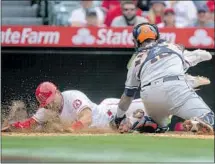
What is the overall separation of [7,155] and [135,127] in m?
2.93

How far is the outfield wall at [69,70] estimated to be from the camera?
11625 millimetres

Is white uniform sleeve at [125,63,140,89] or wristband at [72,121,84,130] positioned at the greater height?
white uniform sleeve at [125,63,140,89]

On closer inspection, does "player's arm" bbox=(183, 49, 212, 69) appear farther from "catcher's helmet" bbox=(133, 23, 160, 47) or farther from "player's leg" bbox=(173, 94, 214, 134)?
"player's leg" bbox=(173, 94, 214, 134)

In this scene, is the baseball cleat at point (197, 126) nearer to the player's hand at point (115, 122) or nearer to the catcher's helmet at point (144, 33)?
the player's hand at point (115, 122)

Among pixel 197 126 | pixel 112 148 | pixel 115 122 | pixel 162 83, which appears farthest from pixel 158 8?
pixel 112 148

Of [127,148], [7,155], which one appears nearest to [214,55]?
[127,148]

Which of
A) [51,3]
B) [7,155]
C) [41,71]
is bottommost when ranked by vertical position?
[7,155]

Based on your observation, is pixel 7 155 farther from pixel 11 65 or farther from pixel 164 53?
pixel 11 65

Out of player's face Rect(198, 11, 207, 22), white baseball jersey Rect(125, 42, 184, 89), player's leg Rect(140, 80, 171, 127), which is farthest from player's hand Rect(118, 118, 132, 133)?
player's face Rect(198, 11, 207, 22)

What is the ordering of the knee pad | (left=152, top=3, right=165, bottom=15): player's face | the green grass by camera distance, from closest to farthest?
the green grass
the knee pad
(left=152, top=3, right=165, bottom=15): player's face

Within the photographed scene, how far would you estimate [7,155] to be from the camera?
284 inches

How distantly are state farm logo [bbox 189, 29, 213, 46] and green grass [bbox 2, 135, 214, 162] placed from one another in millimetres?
2992

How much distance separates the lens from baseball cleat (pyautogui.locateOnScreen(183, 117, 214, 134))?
8945 millimetres

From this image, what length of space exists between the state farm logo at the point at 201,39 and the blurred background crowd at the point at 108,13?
76cm
